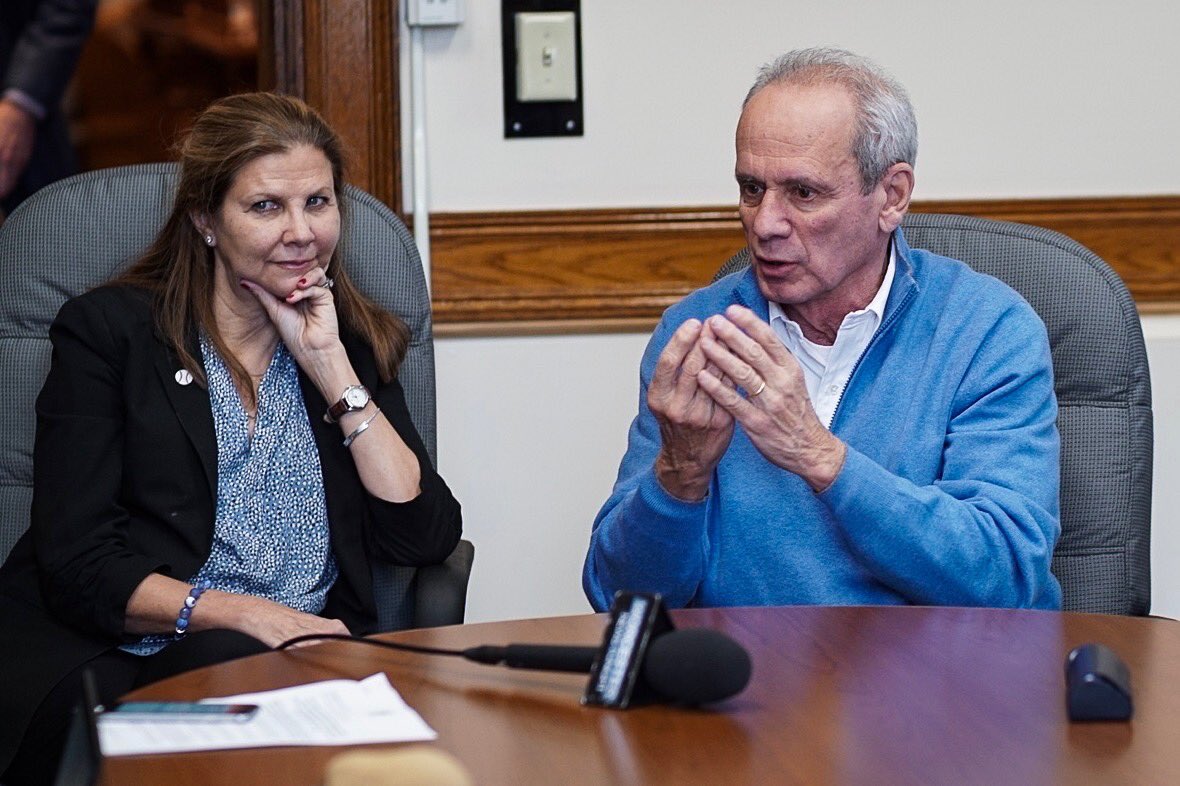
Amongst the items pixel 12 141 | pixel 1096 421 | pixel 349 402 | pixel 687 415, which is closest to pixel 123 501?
pixel 349 402

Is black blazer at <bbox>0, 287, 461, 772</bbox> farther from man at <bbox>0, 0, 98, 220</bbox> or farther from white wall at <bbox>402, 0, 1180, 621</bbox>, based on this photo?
man at <bbox>0, 0, 98, 220</bbox>

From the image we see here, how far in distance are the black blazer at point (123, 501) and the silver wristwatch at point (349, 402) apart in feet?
0.14

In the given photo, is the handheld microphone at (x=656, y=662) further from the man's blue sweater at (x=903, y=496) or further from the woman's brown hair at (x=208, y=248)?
the woman's brown hair at (x=208, y=248)

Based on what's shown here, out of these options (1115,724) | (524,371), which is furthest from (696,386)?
(524,371)

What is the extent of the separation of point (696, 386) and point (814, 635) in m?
0.34

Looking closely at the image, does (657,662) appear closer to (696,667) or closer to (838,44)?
(696,667)

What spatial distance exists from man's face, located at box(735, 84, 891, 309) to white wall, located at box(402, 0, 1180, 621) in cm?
87

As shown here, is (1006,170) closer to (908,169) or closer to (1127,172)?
(1127,172)

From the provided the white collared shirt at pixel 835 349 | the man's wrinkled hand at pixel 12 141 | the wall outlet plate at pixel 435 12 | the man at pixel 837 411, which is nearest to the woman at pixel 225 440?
the man at pixel 837 411

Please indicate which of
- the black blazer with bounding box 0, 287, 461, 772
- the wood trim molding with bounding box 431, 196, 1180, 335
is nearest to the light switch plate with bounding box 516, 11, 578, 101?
the wood trim molding with bounding box 431, 196, 1180, 335

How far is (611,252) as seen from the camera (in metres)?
2.70

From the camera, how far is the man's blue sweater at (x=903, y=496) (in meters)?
1.60

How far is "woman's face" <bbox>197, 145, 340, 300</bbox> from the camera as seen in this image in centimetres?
201

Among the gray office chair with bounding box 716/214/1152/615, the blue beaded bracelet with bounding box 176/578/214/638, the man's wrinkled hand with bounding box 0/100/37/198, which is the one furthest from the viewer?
the man's wrinkled hand with bounding box 0/100/37/198
